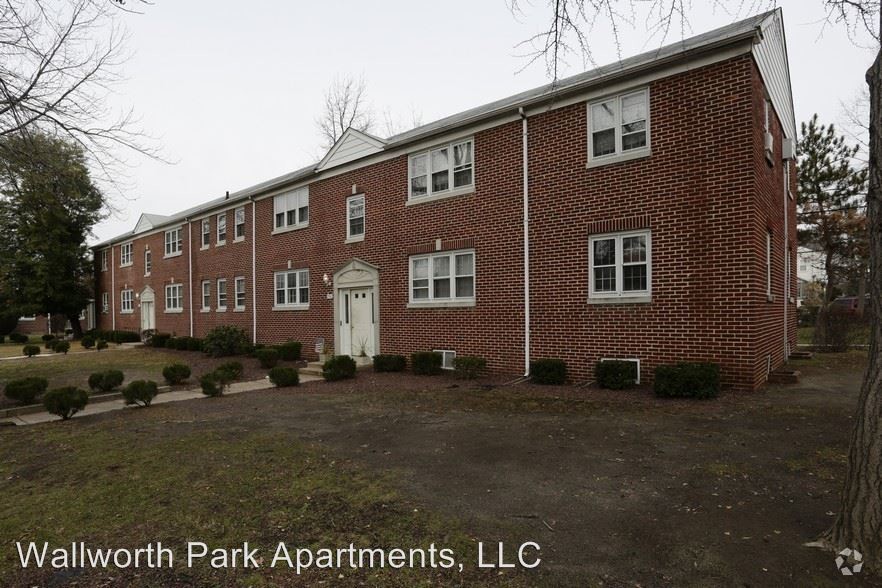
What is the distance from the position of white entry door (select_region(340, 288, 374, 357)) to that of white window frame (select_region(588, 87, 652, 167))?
27.2 ft

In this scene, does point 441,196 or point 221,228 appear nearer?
point 441,196

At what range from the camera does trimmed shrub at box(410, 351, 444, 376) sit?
1329 centimetres

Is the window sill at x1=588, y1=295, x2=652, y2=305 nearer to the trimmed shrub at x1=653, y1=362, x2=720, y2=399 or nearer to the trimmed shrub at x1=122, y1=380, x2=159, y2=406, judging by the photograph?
the trimmed shrub at x1=653, y1=362, x2=720, y2=399

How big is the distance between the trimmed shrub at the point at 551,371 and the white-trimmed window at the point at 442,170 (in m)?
5.35

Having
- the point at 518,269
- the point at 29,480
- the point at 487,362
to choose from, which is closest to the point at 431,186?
the point at 518,269

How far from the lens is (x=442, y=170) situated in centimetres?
1390

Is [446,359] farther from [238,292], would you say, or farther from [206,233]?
[206,233]

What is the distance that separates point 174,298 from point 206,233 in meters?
5.59

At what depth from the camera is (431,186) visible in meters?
14.1

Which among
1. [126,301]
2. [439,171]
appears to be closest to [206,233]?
[126,301]

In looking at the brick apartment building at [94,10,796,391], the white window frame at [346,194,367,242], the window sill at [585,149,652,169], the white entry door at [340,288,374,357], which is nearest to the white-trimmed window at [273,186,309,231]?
the brick apartment building at [94,10,796,391]

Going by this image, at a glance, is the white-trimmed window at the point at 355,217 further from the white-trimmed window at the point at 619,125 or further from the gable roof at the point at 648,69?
the white-trimmed window at the point at 619,125

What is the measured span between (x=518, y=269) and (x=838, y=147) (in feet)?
71.6

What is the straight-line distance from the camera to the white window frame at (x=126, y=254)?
3222 centimetres
